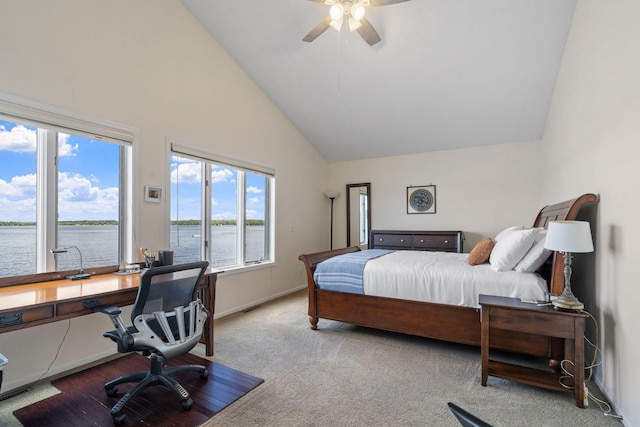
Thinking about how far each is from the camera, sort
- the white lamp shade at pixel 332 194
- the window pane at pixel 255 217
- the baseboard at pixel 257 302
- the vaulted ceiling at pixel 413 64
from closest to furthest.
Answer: the vaulted ceiling at pixel 413 64, the baseboard at pixel 257 302, the window pane at pixel 255 217, the white lamp shade at pixel 332 194

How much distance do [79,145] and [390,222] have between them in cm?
447

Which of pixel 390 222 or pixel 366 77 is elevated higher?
pixel 366 77

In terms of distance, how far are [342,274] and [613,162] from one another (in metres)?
2.31

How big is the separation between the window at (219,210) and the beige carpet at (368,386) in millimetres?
1090

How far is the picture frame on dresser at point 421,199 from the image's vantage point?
528cm

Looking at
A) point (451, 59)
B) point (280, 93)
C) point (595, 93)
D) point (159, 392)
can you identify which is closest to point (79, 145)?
point (159, 392)

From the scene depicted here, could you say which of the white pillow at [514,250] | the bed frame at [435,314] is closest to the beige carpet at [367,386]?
the bed frame at [435,314]

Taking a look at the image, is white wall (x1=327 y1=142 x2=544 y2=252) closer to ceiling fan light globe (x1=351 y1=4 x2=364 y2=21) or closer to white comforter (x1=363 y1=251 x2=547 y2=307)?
white comforter (x1=363 y1=251 x2=547 y2=307)

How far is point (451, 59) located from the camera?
3588 mm

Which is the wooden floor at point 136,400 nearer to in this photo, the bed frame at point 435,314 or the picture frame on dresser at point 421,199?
the bed frame at point 435,314

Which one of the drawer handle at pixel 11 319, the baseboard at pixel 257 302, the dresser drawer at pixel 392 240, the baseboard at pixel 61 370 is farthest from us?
the dresser drawer at pixel 392 240

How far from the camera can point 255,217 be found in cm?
461

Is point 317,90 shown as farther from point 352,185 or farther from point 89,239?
point 89,239

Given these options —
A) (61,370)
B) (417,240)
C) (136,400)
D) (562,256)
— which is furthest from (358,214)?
(61,370)
